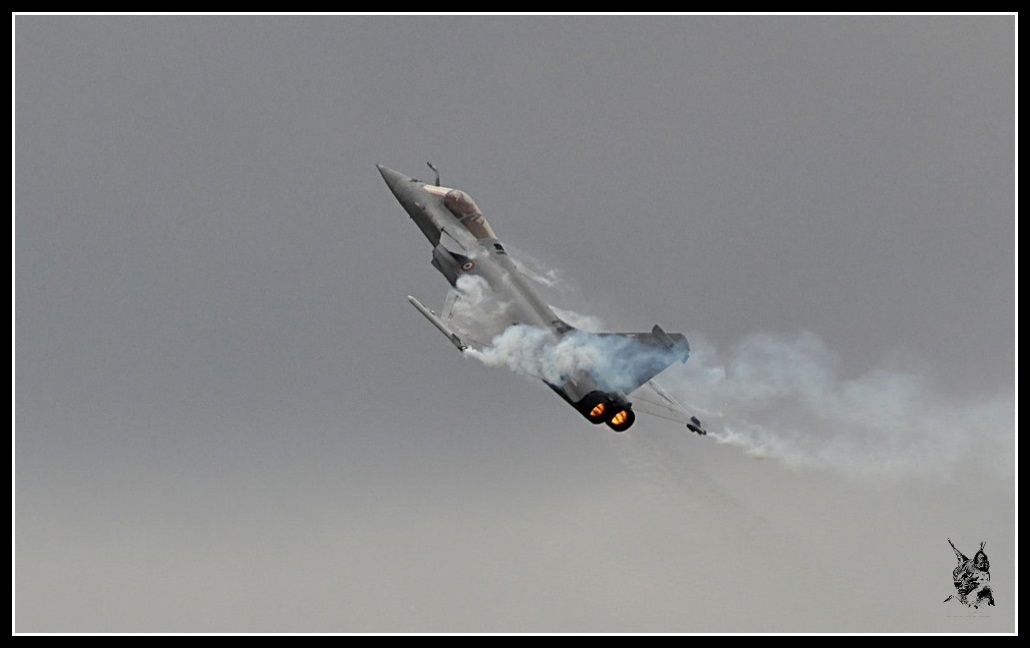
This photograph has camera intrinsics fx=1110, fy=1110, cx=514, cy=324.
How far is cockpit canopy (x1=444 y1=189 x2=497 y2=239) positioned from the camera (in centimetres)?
4762

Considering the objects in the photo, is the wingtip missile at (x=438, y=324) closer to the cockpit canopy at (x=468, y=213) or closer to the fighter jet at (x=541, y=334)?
the fighter jet at (x=541, y=334)

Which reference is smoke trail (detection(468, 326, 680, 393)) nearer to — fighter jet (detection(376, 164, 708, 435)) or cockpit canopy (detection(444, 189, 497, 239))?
fighter jet (detection(376, 164, 708, 435))

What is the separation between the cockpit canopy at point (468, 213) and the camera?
156ft

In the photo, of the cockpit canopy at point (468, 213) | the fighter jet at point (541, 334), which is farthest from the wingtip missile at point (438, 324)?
the cockpit canopy at point (468, 213)

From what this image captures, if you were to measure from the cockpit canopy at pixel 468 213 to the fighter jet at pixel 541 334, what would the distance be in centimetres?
4

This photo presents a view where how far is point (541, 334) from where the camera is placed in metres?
40.4

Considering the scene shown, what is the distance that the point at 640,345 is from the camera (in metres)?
38.8

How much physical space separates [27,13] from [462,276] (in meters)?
21.0

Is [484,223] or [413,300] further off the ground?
[484,223]

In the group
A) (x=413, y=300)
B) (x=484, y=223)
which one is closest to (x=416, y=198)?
(x=484, y=223)

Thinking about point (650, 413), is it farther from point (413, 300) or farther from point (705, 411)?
point (413, 300)

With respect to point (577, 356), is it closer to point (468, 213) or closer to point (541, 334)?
point (541, 334)

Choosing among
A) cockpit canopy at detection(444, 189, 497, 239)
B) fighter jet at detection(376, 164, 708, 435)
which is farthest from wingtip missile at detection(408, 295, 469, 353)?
cockpit canopy at detection(444, 189, 497, 239)

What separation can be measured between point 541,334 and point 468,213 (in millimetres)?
9973
